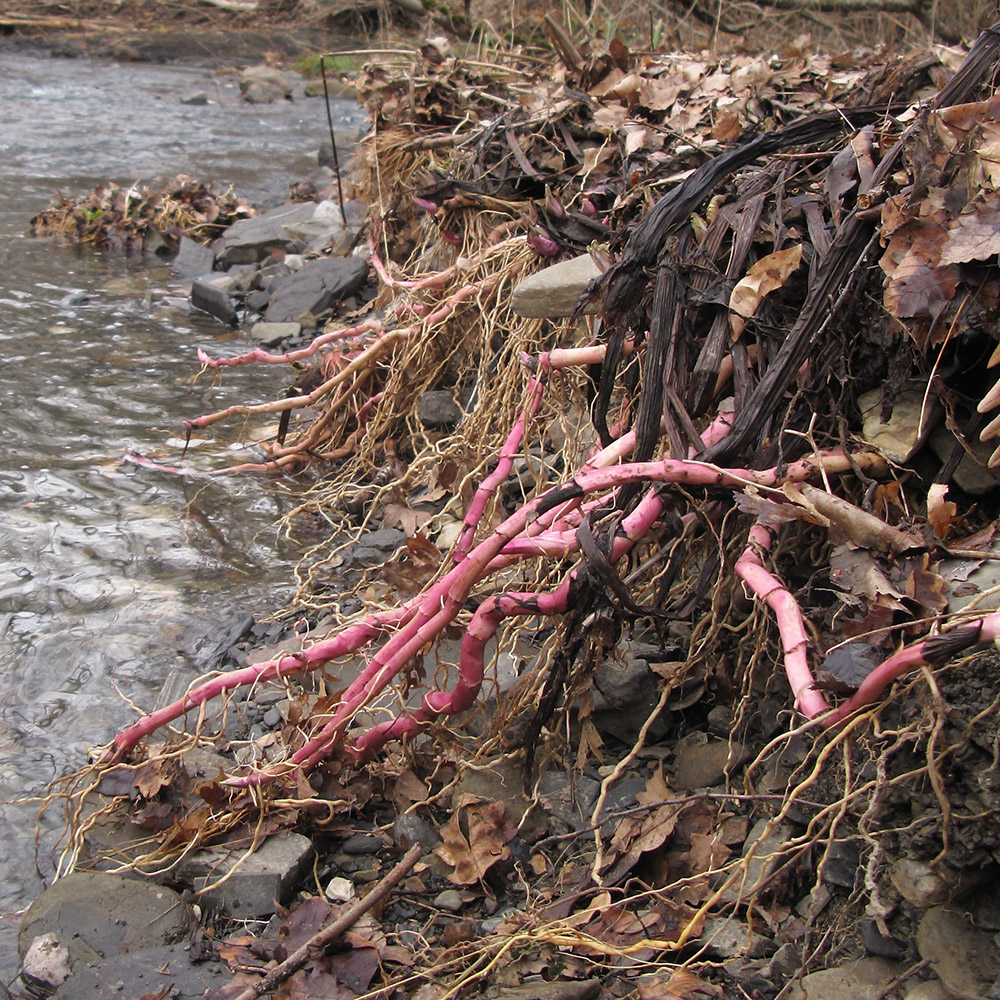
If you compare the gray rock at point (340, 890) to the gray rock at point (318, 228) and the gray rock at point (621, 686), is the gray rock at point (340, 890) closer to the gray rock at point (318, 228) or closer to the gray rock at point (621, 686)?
the gray rock at point (621, 686)

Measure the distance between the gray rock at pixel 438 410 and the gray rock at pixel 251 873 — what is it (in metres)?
2.16

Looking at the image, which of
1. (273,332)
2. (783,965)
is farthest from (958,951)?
(273,332)

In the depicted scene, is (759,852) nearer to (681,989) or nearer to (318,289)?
(681,989)

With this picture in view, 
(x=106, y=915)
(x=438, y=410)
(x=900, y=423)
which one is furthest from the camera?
(x=438, y=410)

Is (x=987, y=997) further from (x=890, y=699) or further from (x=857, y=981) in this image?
(x=890, y=699)

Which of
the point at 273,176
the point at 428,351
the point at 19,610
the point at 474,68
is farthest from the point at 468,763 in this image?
the point at 273,176

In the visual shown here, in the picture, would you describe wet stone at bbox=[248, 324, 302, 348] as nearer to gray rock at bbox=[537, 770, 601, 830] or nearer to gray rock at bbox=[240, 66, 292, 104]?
gray rock at bbox=[537, 770, 601, 830]

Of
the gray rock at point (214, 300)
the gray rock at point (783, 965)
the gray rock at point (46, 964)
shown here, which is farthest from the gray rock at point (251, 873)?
the gray rock at point (214, 300)

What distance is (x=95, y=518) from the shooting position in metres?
3.80

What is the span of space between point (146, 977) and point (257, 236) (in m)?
6.01

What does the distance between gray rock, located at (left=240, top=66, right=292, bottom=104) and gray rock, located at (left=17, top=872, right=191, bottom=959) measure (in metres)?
12.5

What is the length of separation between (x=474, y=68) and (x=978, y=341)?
3950 mm

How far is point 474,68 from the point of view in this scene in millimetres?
5156

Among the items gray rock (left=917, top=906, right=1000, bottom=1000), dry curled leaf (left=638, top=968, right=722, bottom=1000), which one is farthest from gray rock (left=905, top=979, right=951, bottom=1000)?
dry curled leaf (left=638, top=968, right=722, bottom=1000)
